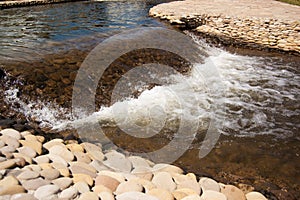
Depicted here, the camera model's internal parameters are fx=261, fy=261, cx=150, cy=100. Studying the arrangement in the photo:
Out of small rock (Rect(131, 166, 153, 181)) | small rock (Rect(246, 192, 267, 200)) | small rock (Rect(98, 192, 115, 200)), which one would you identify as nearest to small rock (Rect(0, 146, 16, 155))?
small rock (Rect(98, 192, 115, 200))

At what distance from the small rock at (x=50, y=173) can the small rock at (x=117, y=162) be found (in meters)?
0.57

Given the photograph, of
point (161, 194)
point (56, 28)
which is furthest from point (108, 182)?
point (56, 28)

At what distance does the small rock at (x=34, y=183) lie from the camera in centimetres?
200

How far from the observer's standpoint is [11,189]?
1.89 metres

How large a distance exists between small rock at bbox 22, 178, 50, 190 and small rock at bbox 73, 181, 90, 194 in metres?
0.23

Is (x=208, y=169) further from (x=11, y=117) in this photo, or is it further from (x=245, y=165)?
(x=11, y=117)

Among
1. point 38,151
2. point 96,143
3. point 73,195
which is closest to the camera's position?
point 73,195

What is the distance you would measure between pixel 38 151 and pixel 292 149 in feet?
9.89

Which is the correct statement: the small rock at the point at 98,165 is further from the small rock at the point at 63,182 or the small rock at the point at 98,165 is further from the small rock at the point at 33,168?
the small rock at the point at 33,168

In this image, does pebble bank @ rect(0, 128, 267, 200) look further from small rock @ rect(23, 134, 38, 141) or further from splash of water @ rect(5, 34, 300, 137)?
splash of water @ rect(5, 34, 300, 137)

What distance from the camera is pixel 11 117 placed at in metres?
3.53

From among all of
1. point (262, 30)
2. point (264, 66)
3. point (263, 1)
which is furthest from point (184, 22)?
point (263, 1)

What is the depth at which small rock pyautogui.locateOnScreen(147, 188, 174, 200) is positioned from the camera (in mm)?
2207

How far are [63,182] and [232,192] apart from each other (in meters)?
1.54
